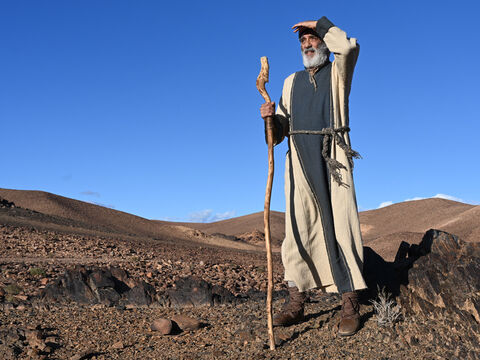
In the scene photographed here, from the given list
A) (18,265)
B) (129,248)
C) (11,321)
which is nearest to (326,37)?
(11,321)

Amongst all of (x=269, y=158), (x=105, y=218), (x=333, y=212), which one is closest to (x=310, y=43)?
(x=269, y=158)

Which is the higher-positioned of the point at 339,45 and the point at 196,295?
the point at 339,45

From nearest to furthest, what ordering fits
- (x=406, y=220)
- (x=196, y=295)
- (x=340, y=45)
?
(x=340, y=45)
(x=196, y=295)
(x=406, y=220)

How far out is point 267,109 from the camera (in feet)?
13.8

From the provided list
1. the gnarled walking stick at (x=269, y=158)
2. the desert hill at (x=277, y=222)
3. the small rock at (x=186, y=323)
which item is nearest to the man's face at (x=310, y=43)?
the gnarled walking stick at (x=269, y=158)

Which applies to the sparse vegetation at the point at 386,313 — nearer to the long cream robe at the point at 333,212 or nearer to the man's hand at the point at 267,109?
the long cream robe at the point at 333,212

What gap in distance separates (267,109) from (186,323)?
2.17 metres

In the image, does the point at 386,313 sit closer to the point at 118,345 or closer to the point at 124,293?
the point at 118,345

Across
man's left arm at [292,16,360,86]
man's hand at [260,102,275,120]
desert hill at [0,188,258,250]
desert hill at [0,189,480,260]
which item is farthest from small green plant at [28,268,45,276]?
desert hill at [0,188,258,250]

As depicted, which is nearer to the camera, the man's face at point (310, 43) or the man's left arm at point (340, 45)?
the man's left arm at point (340, 45)

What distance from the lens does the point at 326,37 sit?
416 centimetres

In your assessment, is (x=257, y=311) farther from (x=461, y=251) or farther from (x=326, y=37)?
(x=326, y=37)

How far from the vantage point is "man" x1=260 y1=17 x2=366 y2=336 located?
4305 mm

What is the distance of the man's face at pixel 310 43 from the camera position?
450 centimetres
